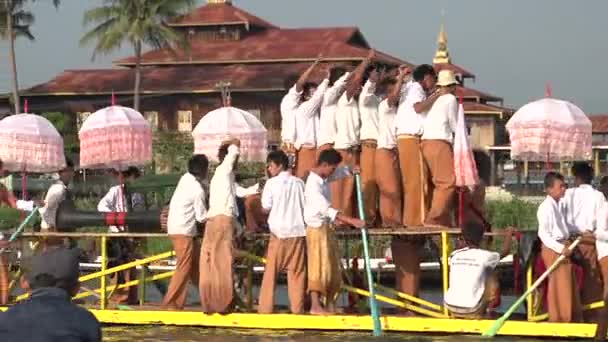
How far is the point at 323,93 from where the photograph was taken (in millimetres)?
13734

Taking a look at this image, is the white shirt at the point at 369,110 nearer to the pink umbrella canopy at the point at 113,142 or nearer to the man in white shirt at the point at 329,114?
the man in white shirt at the point at 329,114

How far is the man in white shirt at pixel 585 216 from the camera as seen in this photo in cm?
1199

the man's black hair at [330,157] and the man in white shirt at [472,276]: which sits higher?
the man's black hair at [330,157]

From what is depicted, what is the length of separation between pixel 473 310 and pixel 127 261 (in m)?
4.12

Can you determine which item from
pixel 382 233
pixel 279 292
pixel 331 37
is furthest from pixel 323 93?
pixel 331 37

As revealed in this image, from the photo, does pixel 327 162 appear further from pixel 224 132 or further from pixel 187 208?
Result: pixel 224 132

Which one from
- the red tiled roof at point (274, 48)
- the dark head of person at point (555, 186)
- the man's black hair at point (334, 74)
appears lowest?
the dark head of person at point (555, 186)

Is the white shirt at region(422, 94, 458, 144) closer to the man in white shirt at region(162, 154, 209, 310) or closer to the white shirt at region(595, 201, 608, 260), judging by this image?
the white shirt at region(595, 201, 608, 260)

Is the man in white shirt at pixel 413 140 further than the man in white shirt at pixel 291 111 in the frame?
No

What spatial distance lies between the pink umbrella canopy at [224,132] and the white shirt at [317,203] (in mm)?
3048

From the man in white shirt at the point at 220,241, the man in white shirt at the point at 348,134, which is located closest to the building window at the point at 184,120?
the man in white shirt at the point at 348,134

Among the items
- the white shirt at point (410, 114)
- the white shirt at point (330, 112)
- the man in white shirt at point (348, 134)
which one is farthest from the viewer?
the white shirt at point (330, 112)

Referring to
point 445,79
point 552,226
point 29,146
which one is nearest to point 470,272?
point 552,226

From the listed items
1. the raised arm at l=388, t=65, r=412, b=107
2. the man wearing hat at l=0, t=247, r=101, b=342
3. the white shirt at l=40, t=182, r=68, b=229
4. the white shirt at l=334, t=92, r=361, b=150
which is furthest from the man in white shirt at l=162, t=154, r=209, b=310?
the man wearing hat at l=0, t=247, r=101, b=342
